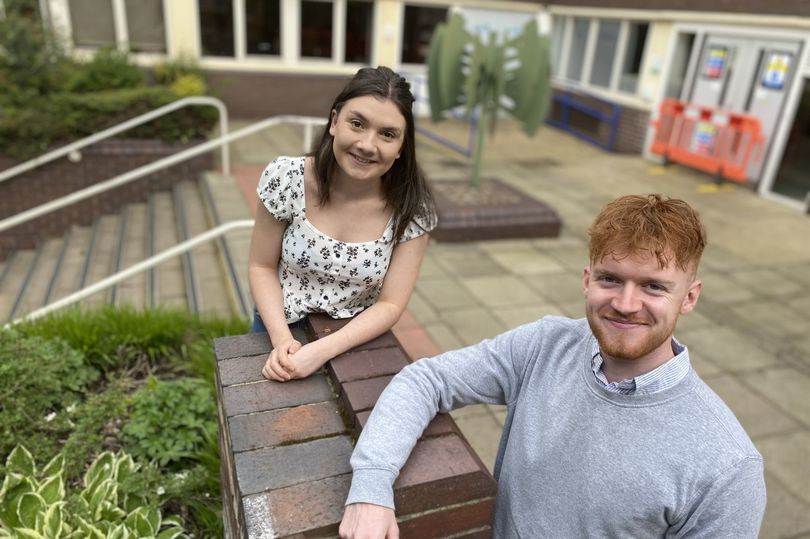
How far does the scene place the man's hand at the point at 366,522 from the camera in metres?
1.16

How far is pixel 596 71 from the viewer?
12.1 m

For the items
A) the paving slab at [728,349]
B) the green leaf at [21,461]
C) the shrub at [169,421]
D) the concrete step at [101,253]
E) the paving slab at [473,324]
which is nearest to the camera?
the green leaf at [21,461]

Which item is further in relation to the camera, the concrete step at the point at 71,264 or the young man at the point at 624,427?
the concrete step at the point at 71,264

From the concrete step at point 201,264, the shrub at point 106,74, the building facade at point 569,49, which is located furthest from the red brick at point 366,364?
the building facade at point 569,49

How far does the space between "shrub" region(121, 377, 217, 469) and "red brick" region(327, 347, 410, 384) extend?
1.27 metres

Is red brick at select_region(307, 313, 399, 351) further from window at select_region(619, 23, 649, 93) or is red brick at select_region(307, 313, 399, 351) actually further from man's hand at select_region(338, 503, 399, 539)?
window at select_region(619, 23, 649, 93)

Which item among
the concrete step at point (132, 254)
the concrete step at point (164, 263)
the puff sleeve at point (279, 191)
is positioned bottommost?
the concrete step at point (132, 254)

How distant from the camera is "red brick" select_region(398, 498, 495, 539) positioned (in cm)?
130

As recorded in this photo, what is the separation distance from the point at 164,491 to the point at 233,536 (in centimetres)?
84

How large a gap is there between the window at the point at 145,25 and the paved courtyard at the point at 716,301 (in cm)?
356

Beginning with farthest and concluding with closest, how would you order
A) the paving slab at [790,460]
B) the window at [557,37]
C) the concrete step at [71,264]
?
the window at [557,37] → the concrete step at [71,264] → the paving slab at [790,460]

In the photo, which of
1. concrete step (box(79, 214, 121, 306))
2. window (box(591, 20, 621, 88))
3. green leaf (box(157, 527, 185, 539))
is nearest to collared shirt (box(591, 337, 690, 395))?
green leaf (box(157, 527, 185, 539))

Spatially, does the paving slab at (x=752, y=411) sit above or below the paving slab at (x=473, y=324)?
above

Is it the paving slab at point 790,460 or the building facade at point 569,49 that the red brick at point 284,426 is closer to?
the paving slab at point 790,460
